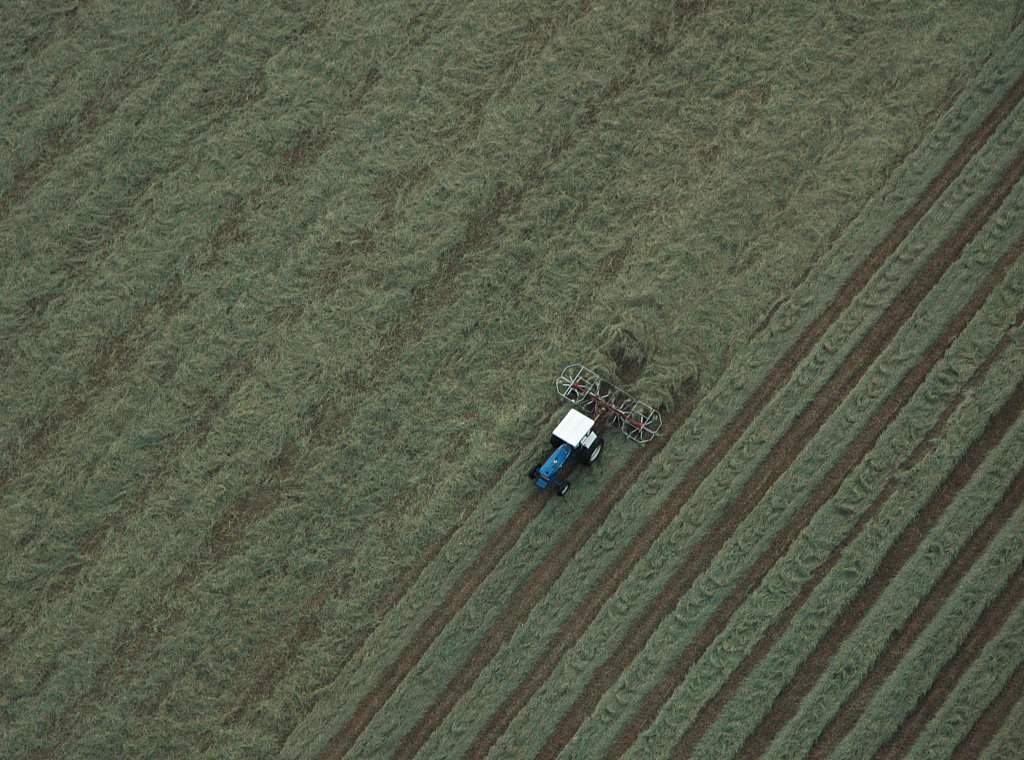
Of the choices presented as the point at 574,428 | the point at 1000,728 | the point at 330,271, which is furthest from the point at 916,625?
the point at 330,271

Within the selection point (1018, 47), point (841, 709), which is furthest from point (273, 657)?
point (1018, 47)

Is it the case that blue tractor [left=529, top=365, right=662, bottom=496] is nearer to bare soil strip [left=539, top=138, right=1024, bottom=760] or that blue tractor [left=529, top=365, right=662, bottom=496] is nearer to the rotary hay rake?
the rotary hay rake

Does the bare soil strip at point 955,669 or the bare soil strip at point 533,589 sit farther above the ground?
the bare soil strip at point 955,669

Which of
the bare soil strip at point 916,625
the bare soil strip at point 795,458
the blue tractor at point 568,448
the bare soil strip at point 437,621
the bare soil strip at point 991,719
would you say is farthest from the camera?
the bare soil strip at point 437,621

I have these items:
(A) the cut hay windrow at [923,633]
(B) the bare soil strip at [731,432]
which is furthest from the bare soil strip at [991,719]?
(B) the bare soil strip at [731,432]

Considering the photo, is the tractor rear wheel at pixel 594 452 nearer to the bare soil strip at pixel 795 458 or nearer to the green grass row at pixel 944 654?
the bare soil strip at pixel 795 458

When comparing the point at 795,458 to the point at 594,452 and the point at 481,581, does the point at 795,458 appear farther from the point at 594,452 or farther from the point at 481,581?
the point at 481,581
